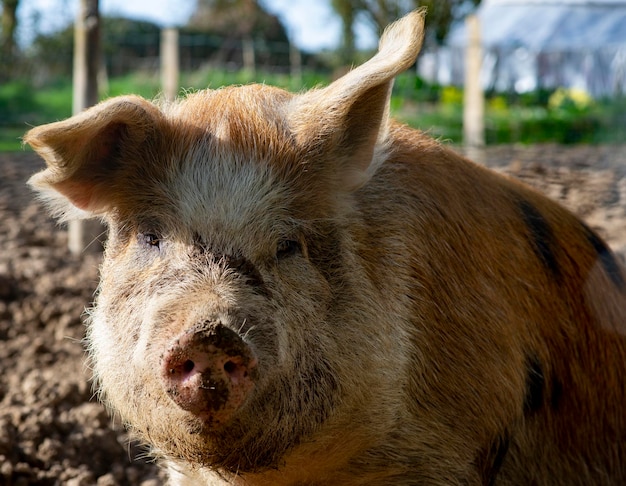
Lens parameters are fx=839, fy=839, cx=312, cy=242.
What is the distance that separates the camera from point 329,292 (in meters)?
3.23

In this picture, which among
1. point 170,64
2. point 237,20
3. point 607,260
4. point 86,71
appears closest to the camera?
point 607,260

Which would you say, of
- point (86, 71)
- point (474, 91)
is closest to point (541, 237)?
point (86, 71)

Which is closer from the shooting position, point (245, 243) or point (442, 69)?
point (245, 243)

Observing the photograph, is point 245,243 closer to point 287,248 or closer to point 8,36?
point 287,248

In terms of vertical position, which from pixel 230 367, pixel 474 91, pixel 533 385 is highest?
pixel 474 91

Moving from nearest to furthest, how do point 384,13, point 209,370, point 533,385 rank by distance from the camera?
point 209,370, point 533,385, point 384,13

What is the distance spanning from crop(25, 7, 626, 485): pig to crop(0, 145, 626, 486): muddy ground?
1.05 metres

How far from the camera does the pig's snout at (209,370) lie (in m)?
2.48

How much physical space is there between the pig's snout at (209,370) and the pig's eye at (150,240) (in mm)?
704

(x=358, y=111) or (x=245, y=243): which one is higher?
(x=358, y=111)

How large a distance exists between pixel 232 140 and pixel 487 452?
166 cm

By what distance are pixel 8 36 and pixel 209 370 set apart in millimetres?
14447

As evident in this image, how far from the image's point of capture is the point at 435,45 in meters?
16.7

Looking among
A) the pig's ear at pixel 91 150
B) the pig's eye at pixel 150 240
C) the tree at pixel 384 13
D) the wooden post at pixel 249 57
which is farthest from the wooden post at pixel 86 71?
the wooden post at pixel 249 57
